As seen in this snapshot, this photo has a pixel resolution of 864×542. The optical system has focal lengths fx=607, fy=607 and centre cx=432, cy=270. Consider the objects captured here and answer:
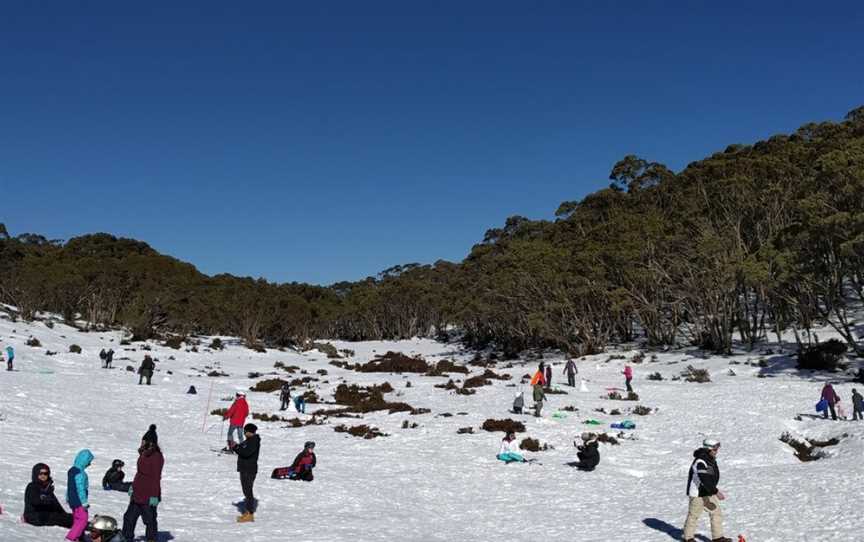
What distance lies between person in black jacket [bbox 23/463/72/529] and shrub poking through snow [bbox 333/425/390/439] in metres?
14.9

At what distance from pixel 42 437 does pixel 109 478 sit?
7285 mm

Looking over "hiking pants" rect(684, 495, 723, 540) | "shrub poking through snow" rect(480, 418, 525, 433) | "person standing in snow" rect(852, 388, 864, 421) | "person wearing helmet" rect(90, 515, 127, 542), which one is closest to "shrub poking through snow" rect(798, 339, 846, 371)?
"person standing in snow" rect(852, 388, 864, 421)

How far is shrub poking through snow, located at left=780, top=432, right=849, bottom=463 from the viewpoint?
20453mm

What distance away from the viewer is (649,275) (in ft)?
181

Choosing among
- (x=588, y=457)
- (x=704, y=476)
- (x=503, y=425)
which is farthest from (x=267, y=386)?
(x=704, y=476)

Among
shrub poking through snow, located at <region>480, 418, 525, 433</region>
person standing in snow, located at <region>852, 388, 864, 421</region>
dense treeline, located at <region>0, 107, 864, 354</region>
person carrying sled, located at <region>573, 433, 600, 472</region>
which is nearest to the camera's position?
person carrying sled, located at <region>573, 433, 600, 472</region>

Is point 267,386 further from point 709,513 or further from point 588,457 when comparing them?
point 709,513

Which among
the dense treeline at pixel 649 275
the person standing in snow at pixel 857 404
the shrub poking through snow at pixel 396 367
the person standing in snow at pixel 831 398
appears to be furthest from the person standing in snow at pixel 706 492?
the shrub poking through snow at pixel 396 367

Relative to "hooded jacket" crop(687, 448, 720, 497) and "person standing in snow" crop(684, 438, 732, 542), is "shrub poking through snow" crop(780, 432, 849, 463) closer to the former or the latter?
"person standing in snow" crop(684, 438, 732, 542)

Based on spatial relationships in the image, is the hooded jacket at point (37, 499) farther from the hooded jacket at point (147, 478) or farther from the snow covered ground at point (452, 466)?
the hooded jacket at point (147, 478)

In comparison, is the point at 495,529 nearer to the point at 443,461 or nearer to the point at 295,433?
the point at 443,461

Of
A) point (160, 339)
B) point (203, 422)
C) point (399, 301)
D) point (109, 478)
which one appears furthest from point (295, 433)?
point (399, 301)

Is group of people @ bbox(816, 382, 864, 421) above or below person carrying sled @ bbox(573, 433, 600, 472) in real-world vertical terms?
above

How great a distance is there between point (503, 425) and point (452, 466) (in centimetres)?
577
